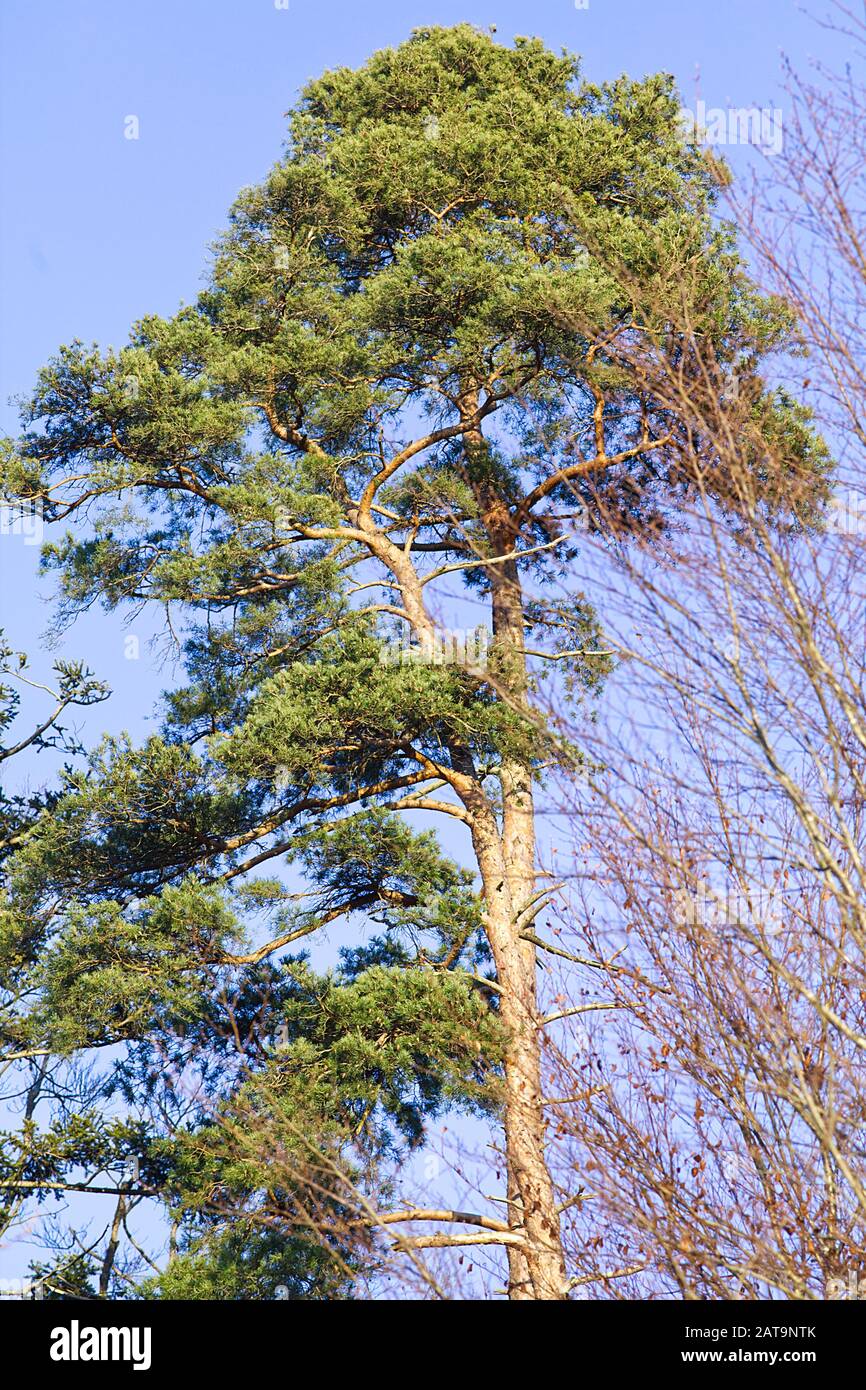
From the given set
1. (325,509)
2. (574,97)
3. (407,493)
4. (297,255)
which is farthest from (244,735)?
(574,97)

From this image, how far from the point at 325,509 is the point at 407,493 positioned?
1004mm

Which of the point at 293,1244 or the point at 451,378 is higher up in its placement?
the point at 451,378

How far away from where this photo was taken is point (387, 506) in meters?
12.3

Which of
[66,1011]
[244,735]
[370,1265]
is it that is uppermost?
[244,735]

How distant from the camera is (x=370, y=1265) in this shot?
8.31m

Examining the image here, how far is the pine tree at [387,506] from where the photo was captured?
9.79m

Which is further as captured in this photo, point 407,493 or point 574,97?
point 574,97

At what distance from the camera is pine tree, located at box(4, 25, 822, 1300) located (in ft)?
32.1
